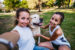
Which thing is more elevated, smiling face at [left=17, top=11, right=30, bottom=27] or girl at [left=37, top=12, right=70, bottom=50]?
smiling face at [left=17, top=11, right=30, bottom=27]

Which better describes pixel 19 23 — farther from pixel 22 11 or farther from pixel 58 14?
pixel 58 14

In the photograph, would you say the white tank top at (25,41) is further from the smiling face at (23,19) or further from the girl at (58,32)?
the girl at (58,32)

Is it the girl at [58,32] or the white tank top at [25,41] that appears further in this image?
the girl at [58,32]

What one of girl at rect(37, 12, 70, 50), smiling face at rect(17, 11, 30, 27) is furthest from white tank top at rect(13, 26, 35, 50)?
girl at rect(37, 12, 70, 50)

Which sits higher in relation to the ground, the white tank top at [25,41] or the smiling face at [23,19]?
the smiling face at [23,19]

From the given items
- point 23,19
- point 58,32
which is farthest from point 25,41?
point 58,32

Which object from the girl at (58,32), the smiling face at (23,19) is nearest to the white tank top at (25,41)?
the smiling face at (23,19)

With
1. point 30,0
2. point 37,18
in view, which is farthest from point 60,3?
point 37,18

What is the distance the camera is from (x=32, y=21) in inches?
103

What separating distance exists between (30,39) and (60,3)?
16.9 metres

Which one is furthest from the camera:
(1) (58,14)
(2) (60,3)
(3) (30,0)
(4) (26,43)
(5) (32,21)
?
(2) (60,3)

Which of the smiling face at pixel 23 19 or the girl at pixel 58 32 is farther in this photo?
the girl at pixel 58 32

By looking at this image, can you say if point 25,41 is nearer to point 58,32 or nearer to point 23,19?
point 23,19

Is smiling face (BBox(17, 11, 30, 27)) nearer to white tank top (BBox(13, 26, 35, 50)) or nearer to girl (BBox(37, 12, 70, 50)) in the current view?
white tank top (BBox(13, 26, 35, 50))
